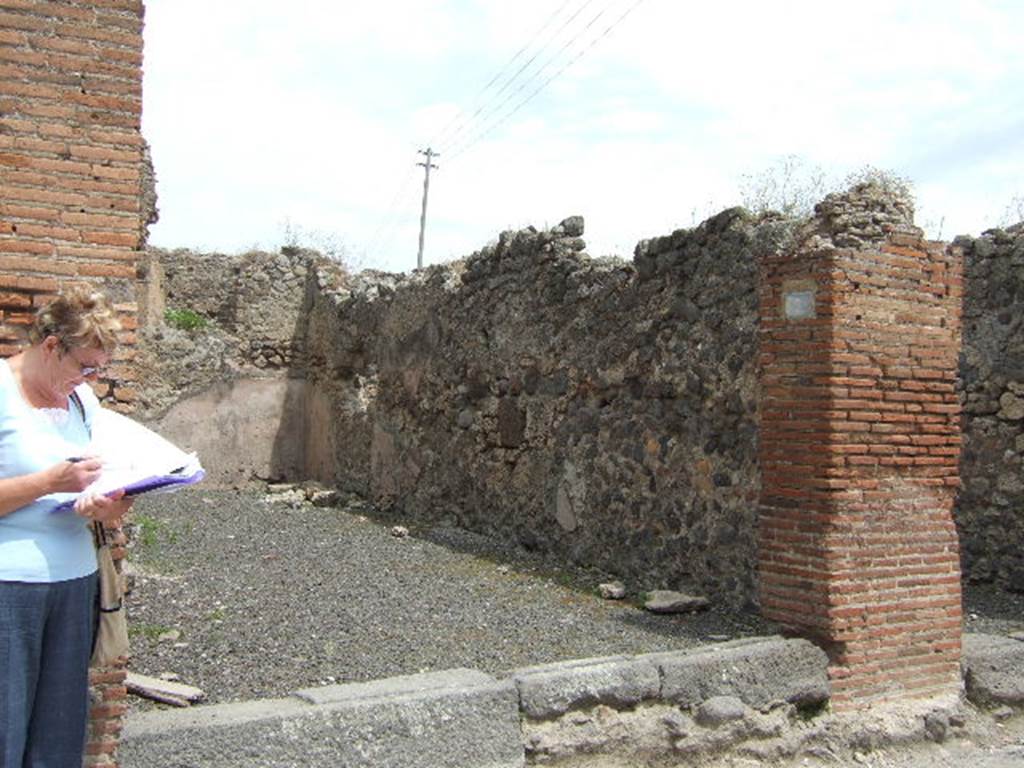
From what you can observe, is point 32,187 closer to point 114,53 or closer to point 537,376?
point 114,53

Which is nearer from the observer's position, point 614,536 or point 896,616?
point 896,616

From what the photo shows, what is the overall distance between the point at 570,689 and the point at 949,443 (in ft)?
7.72

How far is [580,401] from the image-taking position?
7.90 metres

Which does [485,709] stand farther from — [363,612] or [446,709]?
[363,612]

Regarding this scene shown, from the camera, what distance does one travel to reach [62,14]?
3562 millimetres

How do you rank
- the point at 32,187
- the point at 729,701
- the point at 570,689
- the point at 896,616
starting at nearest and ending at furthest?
the point at 32,187 < the point at 570,689 < the point at 729,701 < the point at 896,616

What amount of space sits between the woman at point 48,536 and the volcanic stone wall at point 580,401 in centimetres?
426

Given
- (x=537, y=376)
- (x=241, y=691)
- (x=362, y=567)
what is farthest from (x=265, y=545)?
(x=241, y=691)

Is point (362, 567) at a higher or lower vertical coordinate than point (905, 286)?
lower

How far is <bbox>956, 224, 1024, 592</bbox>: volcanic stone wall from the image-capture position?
23.6ft

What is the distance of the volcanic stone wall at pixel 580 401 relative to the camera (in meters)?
6.47

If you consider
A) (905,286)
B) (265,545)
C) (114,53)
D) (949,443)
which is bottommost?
(265,545)

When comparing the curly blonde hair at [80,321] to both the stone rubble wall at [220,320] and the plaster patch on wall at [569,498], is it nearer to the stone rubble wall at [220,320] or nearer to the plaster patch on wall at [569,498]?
the plaster patch on wall at [569,498]

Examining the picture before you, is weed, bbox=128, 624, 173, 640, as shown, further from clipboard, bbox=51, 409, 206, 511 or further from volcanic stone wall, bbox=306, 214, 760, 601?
volcanic stone wall, bbox=306, 214, 760, 601
